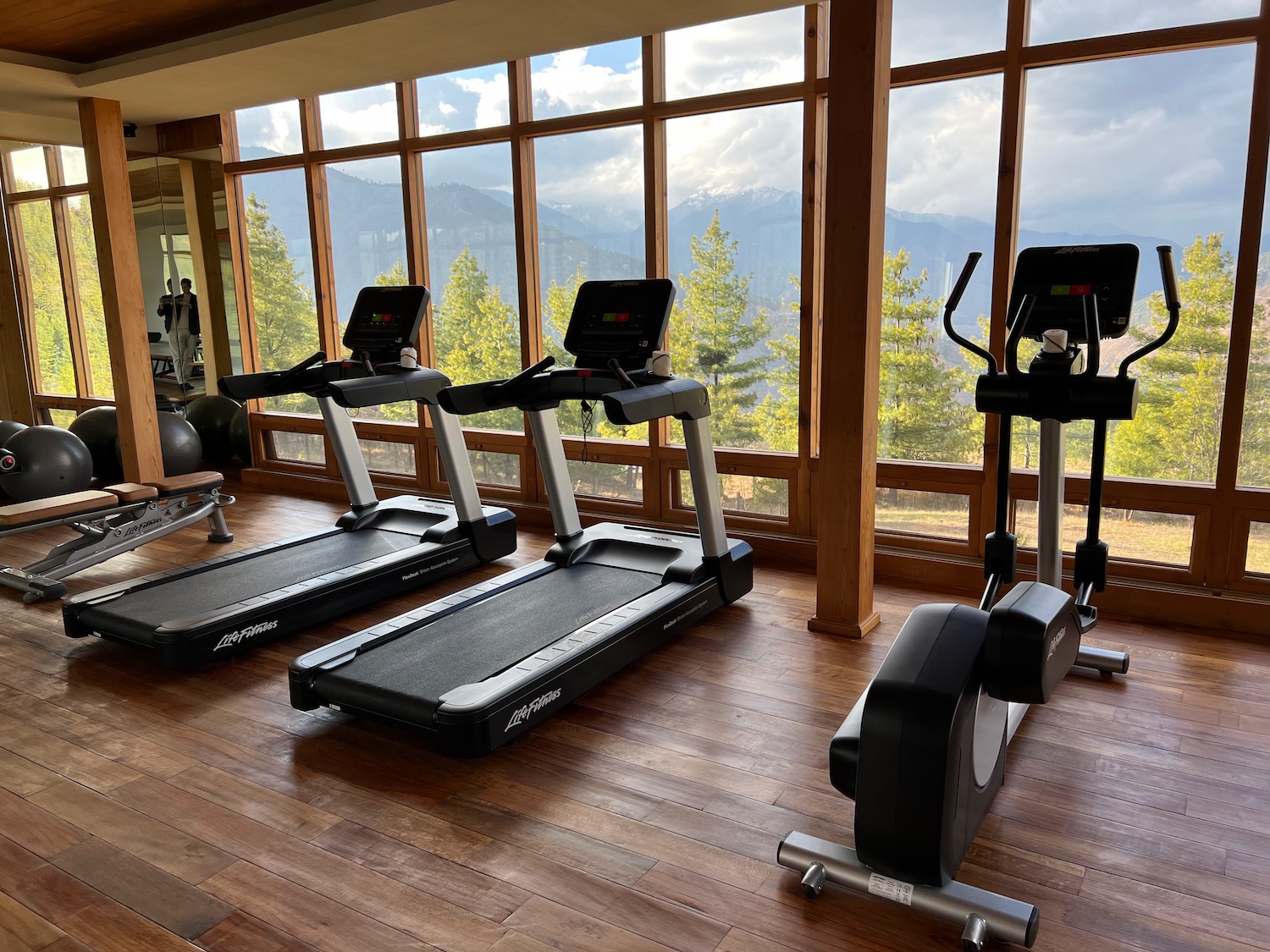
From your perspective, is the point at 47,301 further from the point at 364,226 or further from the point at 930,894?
the point at 930,894

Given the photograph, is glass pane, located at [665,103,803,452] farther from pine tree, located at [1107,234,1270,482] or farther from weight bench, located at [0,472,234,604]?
weight bench, located at [0,472,234,604]

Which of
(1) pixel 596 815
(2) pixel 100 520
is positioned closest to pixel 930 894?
(1) pixel 596 815

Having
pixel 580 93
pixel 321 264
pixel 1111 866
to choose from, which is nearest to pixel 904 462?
pixel 1111 866

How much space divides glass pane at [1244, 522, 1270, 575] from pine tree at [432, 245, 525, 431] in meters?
4.12

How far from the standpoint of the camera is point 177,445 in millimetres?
6730

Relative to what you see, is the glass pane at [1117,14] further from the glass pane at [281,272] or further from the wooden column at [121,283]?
the wooden column at [121,283]

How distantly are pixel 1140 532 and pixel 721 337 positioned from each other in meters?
2.39

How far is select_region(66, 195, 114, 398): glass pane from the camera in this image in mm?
8836

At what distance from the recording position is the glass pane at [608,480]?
18.6 feet

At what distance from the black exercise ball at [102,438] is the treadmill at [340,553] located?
2.87m

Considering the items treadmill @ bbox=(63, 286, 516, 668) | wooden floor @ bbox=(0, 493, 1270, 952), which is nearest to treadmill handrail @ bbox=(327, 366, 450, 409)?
treadmill @ bbox=(63, 286, 516, 668)

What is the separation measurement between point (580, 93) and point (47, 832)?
464 cm

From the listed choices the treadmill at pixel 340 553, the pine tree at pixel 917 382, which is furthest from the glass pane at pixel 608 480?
the pine tree at pixel 917 382

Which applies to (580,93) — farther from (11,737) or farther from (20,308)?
(20,308)
